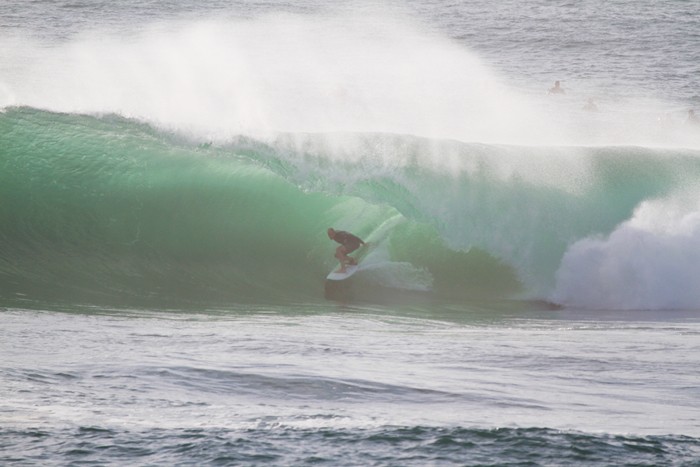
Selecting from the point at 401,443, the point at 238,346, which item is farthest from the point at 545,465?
the point at 238,346

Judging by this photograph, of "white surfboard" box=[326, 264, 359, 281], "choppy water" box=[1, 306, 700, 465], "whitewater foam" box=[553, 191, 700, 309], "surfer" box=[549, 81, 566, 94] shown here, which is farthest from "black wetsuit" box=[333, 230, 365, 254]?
"surfer" box=[549, 81, 566, 94]

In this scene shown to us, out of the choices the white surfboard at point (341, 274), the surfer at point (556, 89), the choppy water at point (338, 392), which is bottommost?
the choppy water at point (338, 392)

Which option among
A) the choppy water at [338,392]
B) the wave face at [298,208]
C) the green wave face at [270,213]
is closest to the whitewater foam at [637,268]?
the wave face at [298,208]

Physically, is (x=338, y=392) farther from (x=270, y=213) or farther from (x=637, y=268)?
(x=270, y=213)

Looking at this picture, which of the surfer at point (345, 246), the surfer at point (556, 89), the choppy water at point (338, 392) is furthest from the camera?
the surfer at point (556, 89)

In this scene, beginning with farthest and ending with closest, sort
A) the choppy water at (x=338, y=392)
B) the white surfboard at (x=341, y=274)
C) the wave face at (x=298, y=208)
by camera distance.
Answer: the wave face at (x=298, y=208), the white surfboard at (x=341, y=274), the choppy water at (x=338, y=392)

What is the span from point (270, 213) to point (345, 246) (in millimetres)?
2095

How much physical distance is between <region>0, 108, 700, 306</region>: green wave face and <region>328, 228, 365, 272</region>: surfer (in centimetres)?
23

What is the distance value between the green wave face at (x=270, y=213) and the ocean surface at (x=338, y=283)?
35 mm

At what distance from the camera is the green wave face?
43.0 ft

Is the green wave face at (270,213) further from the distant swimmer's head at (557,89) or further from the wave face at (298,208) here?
the distant swimmer's head at (557,89)

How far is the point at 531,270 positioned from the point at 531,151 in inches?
117

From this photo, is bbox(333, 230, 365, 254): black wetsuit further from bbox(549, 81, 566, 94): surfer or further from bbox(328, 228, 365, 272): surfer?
bbox(549, 81, 566, 94): surfer

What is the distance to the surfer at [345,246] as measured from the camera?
12.7m
